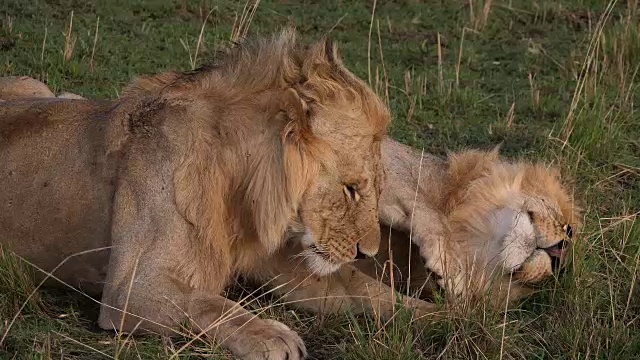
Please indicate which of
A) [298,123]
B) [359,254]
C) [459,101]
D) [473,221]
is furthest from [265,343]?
[459,101]

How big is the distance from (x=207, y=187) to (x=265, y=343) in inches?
21.7

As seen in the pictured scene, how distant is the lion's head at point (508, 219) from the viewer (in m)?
4.37

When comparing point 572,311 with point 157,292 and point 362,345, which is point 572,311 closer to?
point 362,345

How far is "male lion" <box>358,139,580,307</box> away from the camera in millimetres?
4320

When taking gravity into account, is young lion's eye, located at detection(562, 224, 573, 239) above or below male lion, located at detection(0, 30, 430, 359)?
below

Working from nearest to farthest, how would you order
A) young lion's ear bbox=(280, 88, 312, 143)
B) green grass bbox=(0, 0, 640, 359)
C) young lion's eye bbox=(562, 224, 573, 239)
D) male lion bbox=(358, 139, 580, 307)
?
young lion's ear bbox=(280, 88, 312, 143) → green grass bbox=(0, 0, 640, 359) → male lion bbox=(358, 139, 580, 307) → young lion's eye bbox=(562, 224, 573, 239)

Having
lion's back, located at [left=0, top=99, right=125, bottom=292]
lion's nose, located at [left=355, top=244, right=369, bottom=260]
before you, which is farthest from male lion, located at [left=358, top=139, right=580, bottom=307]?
lion's back, located at [left=0, top=99, right=125, bottom=292]

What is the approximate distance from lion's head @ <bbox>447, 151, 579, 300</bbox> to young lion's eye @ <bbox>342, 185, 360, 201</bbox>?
1.85 feet

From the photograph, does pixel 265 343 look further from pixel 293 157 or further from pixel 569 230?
pixel 569 230

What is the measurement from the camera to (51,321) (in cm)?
392

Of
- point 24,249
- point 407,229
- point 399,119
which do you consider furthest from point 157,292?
point 399,119

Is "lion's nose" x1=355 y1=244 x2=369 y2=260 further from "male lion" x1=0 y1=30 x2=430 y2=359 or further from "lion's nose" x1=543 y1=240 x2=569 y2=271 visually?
"lion's nose" x1=543 y1=240 x2=569 y2=271

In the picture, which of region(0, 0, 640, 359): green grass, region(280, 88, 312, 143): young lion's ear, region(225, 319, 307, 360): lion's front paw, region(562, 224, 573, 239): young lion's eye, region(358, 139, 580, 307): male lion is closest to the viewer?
region(225, 319, 307, 360): lion's front paw

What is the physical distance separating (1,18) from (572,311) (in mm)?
4027
